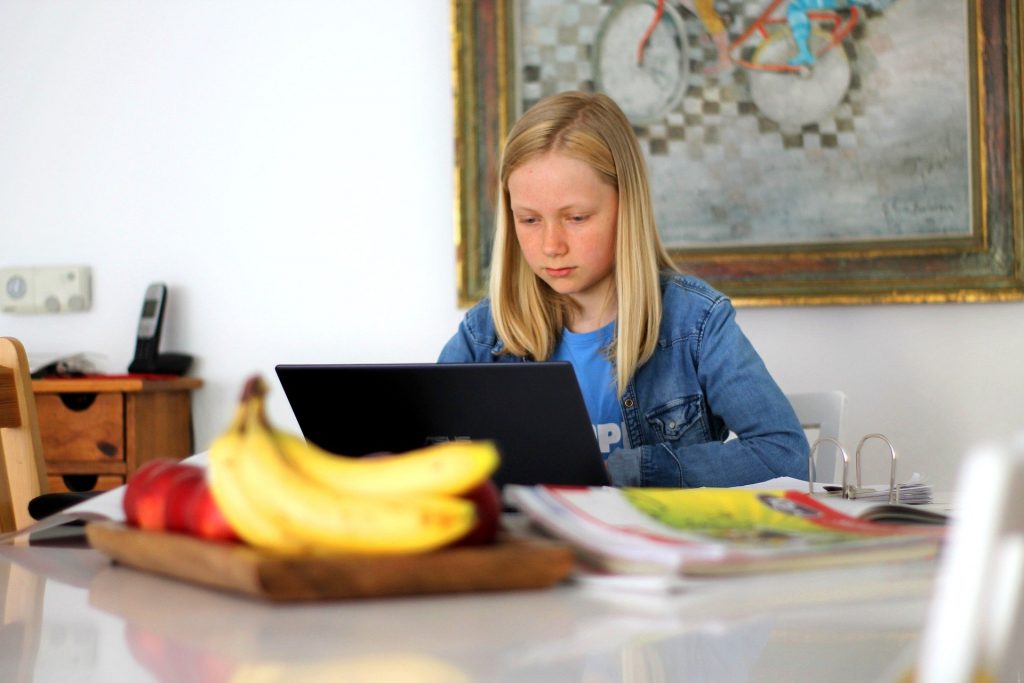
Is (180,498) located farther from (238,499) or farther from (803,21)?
(803,21)

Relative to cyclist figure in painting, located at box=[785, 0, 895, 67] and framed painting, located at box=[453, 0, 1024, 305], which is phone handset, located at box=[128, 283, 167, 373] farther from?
cyclist figure in painting, located at box=[785, 0, 895, 67]

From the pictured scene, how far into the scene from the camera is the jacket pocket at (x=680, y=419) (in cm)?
167

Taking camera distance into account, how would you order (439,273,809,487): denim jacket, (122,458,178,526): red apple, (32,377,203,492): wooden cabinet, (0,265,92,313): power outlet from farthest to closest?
(0,265,92,313): power outlet
(32,377,203,492): wooden cabinet
(439,273,809,487): denim jacket
(122,458,178,526): red apple

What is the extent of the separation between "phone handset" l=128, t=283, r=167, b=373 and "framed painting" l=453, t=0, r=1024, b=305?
79cm

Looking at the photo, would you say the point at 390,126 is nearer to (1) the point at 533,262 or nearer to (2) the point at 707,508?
(1) the point at 533,262

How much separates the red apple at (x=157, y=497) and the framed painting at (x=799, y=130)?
2011 millimetres

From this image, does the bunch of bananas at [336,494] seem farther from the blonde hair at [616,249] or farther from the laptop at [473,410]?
the blonde hair at [616,249]

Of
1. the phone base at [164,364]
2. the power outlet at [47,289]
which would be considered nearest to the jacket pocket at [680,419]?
the phone base at [164,364]

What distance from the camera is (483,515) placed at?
610 mm

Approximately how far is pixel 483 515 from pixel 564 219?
3.75 feet

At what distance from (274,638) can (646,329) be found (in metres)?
1.22

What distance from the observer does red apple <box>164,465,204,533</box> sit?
25.8 inches
